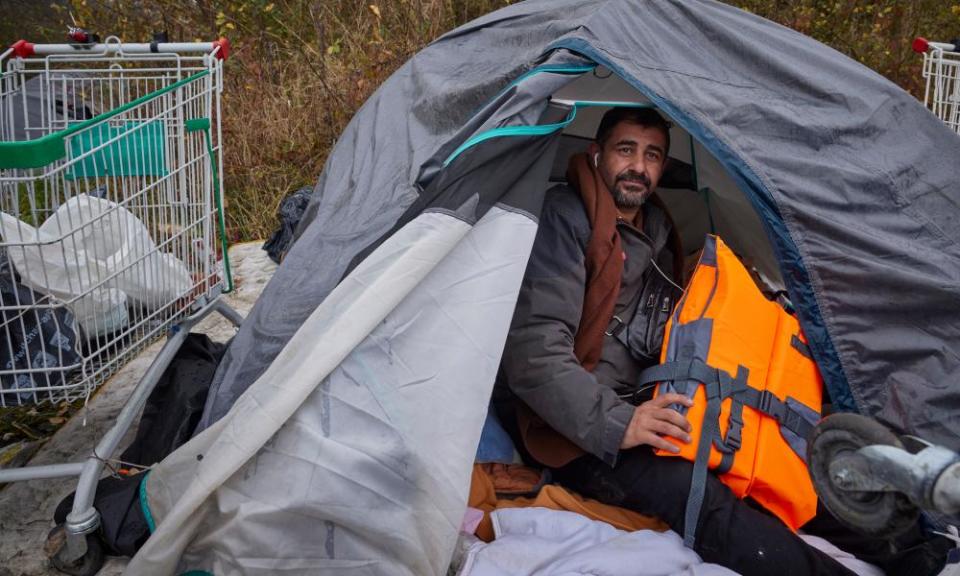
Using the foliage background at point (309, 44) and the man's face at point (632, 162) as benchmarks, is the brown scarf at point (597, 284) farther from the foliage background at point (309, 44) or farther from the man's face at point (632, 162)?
the foliage background at point (309, 44)

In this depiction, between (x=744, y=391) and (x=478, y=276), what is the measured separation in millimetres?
821

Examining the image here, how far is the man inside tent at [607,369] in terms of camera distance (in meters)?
2.26

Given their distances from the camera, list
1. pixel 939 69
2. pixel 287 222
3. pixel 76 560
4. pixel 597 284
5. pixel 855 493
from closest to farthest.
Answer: pixel 855 493 → pixel 76 560 → pixel 597 284 → pixel 287 222 → pixel 939 69

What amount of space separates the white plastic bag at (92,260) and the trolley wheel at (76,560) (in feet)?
1.86

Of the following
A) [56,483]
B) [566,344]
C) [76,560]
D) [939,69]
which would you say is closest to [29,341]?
[76,560]

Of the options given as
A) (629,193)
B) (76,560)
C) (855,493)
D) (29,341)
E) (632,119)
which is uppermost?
(632,119)

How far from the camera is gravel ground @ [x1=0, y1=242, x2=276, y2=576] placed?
246 cm

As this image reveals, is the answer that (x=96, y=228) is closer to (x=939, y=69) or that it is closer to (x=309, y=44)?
(x=939, y=69)

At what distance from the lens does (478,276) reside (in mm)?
2201

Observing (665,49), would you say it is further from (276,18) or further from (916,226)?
(276,18)

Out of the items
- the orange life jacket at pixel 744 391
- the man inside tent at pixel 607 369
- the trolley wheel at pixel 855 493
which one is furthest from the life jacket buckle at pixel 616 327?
the trolley wheel at pixel 855 493

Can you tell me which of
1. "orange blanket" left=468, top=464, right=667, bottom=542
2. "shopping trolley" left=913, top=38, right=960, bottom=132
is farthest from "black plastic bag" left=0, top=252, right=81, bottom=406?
"shopping trolley" left=913, top=38, right=960, bottom=132

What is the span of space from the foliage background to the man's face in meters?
2.88

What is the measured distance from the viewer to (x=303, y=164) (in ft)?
18.4
